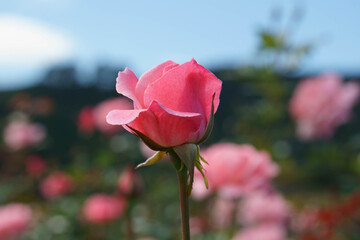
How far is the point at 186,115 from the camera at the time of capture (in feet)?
0.87

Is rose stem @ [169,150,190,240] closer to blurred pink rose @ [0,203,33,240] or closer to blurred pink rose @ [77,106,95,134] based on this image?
blurred pink rose @ [0,203,33,240]

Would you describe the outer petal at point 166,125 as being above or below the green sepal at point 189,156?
above

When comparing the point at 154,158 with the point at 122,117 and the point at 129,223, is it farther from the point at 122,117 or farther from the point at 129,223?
the point at 129,223

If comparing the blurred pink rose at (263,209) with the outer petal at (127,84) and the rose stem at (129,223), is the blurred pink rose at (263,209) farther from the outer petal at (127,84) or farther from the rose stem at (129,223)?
the outer petal at (127,84)

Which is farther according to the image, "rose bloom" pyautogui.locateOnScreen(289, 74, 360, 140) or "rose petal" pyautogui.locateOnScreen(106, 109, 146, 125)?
"rose bloom" pyautogui.locateOnScreen(289, 74, 360, 140)

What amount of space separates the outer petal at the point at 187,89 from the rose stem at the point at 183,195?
0.12ft

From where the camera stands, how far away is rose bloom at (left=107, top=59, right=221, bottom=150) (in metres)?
0.27

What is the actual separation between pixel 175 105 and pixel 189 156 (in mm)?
39

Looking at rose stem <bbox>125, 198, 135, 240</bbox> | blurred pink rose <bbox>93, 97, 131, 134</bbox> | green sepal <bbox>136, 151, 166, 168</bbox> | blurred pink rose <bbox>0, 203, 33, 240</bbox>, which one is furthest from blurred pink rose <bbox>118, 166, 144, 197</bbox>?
blurred pink rose <bbox>93, 97, 131, 134</bbox>

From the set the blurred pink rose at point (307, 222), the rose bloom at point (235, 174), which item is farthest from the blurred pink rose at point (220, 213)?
the rose bloom at point (235, 174)

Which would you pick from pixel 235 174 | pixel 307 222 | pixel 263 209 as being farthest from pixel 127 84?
pixel 307 222

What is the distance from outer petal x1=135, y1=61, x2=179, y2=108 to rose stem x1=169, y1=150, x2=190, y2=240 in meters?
0.05

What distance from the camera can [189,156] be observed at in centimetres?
27

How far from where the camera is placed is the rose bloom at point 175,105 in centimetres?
27
